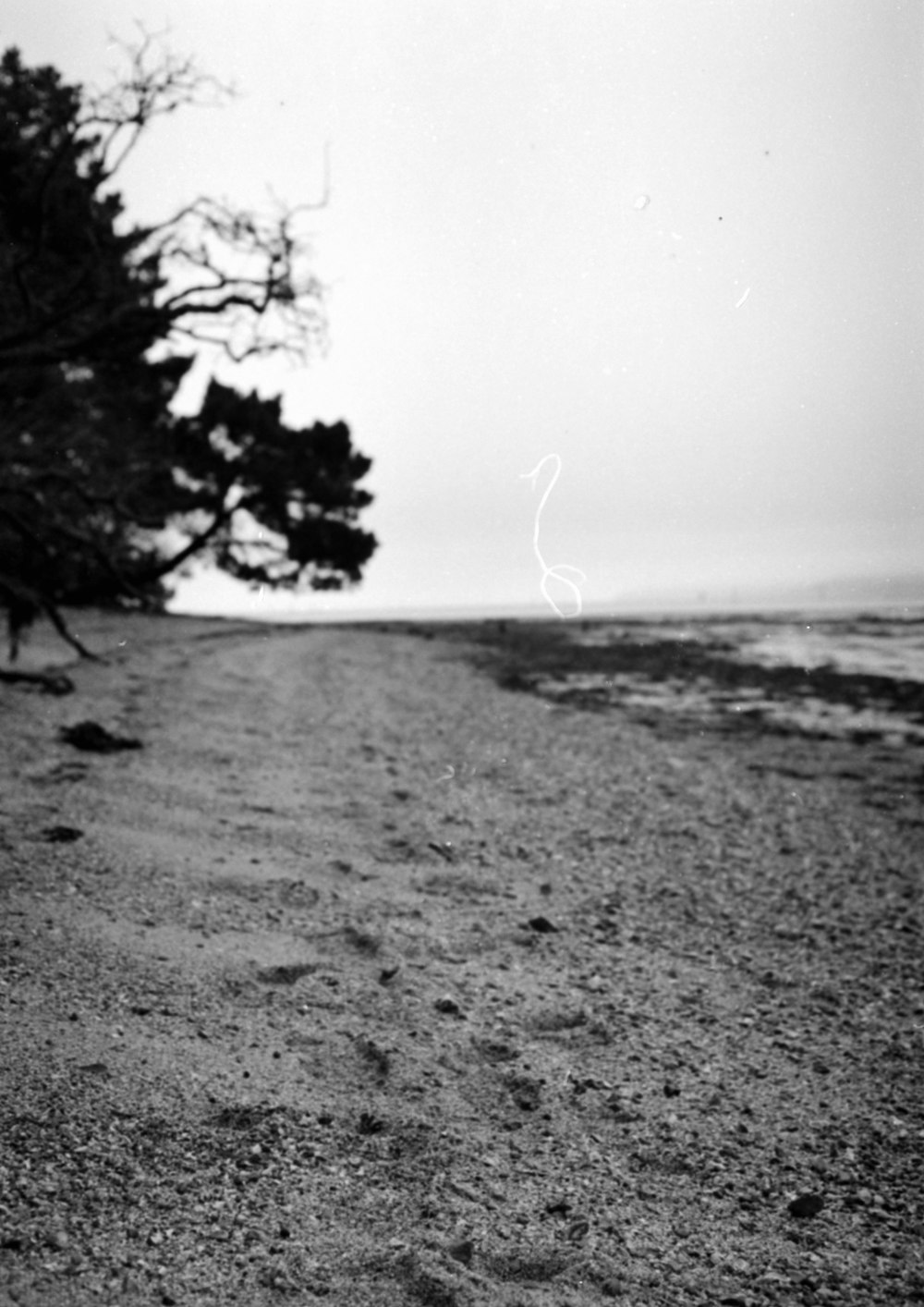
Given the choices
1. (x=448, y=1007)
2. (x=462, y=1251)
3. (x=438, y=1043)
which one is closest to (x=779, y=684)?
(x=448, y=1007)

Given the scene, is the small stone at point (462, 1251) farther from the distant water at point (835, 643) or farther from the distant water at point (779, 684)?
the distant water at point (835, 643)

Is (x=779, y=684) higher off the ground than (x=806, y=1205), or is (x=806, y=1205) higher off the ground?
(x=779, y=684)

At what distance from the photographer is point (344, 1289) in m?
1.91

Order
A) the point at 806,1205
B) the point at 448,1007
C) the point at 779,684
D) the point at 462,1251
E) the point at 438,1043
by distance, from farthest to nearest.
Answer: the point at 779,684, the point at 448,1007, the point at 438,1043, the point at 806,1205, the point at 462,1251

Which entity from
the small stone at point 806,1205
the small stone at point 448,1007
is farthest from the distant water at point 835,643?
the small stone at point 806,1205

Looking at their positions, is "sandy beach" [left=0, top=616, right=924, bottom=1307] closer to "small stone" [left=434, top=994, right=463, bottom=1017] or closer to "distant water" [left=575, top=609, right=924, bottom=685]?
"small stone" [left=434, top=994, right=463, bottom=1017]

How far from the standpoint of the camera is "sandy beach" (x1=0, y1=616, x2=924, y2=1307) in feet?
6.68

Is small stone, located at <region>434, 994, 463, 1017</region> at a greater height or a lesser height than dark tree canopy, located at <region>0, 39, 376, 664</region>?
lesser

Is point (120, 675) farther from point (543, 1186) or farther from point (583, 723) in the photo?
point (543, 1186)

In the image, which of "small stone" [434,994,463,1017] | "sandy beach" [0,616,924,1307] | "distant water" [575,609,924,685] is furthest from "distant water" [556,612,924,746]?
"small stone" [434,994,463,1017]

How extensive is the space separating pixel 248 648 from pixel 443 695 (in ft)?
20.2

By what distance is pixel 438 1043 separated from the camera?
304 centimetres

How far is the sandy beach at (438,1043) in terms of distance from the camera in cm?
204

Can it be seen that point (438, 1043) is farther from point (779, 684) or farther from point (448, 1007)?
point (779, 684)
